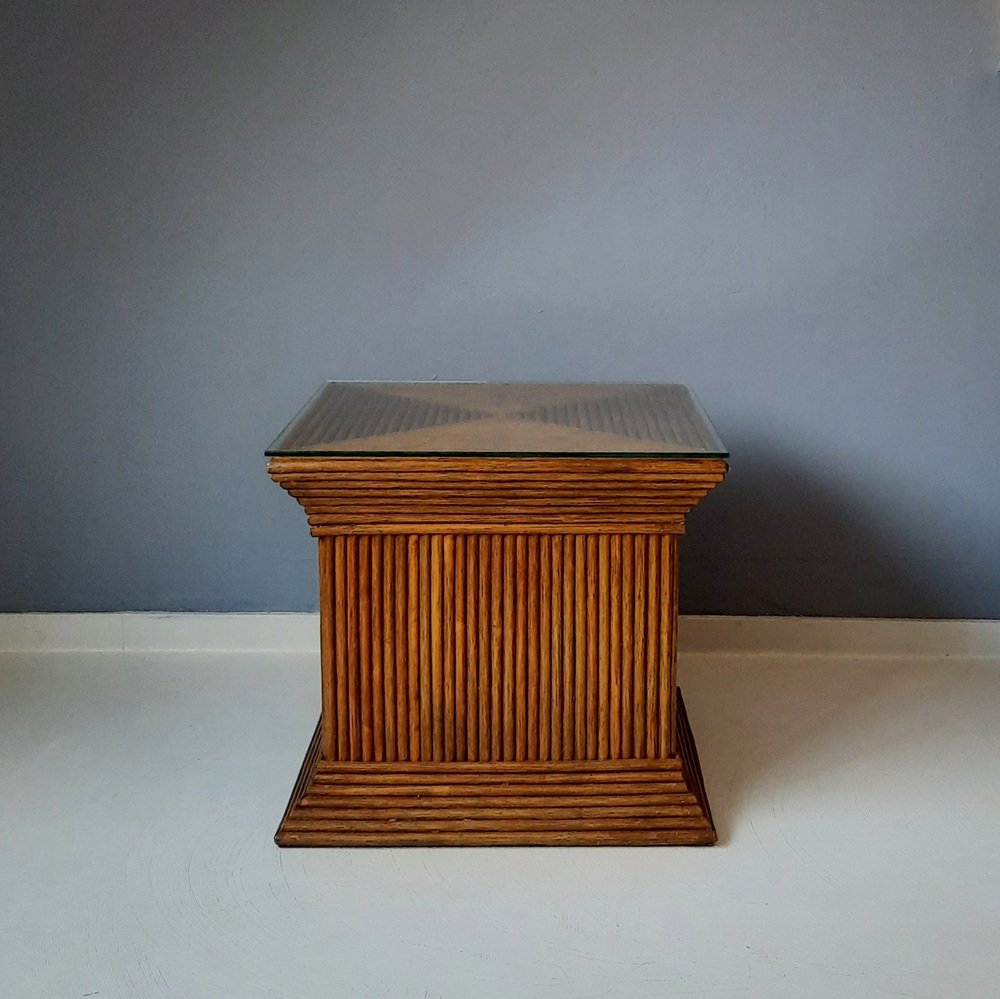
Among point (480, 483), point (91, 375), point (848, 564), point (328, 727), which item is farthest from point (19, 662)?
point (848, 564)

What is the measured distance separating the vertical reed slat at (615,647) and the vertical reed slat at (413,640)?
0.22m

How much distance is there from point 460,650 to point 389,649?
3.2 inches

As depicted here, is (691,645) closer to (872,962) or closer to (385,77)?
(872,962)

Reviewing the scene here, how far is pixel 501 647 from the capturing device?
1.33 metres

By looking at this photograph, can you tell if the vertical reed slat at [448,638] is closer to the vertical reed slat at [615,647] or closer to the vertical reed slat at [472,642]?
the vertical reed slat at [472,642]

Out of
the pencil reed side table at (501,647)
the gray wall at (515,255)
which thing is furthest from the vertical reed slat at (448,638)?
the gray wall at (515,255)

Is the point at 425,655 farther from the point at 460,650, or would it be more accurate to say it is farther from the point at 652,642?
the point at 652,642

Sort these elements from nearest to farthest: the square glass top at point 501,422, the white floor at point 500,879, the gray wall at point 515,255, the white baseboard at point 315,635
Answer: the white floor at point 500,879 → the square glass top at point 501,422 → the gray wall at point 515,255 → the white baseboard at point 315,635

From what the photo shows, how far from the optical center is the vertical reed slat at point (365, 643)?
131 cm

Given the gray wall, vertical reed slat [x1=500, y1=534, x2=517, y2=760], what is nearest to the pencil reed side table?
vertical reed slat [x1=500, y1=534, x2=517, y2=760]

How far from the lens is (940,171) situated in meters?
1.73

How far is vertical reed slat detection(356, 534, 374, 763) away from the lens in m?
1.31

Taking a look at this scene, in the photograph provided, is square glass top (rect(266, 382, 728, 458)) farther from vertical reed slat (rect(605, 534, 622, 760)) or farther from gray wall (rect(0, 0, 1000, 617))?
gray wall (rect(0, 0, 1000, 617))

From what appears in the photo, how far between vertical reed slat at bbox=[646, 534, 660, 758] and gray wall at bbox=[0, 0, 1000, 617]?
0.55 metres
